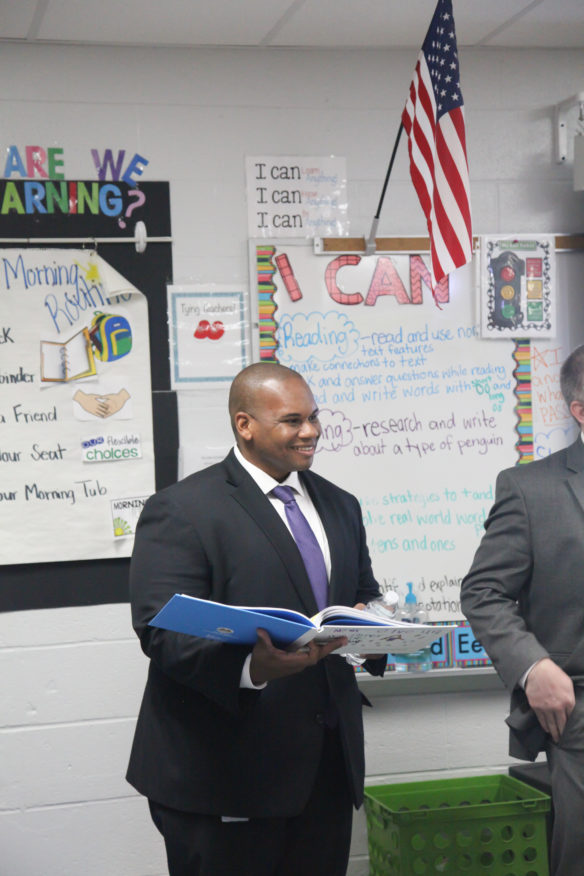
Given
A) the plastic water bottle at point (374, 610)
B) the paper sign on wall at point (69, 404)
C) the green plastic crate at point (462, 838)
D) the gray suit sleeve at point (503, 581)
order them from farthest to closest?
the paper sign on wall at point (69, 404), the green plastic crate at point (462, 838), the gray suit sleeve at point (503, 581), the plastic water bottle at point (374, 610)

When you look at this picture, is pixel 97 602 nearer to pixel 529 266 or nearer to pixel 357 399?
pixel 357 399

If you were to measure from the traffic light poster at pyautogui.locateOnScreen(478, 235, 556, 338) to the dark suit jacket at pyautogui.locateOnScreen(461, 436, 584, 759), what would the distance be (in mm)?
1061

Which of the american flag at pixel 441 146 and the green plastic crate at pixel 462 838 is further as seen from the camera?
the green plastic crate at pixel 462 838

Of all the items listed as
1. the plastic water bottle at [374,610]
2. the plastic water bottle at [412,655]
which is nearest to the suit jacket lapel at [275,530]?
the plastic water bottle at [374,610]

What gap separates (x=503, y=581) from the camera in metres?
2.39

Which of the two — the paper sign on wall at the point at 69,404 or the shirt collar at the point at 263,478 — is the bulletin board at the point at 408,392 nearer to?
the paper sign on wall at the point at 69,404

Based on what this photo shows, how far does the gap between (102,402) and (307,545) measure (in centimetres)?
120

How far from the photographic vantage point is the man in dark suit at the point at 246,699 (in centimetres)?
210

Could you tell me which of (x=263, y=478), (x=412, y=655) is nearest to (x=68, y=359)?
(x=263, y=478)

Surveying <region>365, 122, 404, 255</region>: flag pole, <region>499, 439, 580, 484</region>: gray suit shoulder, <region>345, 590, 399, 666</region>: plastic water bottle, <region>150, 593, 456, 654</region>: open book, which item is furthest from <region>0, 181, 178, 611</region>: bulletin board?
<region>150, 593, 456, 654</region>: open book

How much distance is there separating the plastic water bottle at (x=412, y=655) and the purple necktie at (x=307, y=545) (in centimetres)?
113

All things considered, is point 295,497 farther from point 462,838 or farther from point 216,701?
point 462,838

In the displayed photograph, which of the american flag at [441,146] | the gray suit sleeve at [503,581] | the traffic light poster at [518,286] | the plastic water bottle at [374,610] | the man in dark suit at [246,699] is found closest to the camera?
the man in dark suit at [246,699]

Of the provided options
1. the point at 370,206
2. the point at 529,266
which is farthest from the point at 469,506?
the point at 370,206
